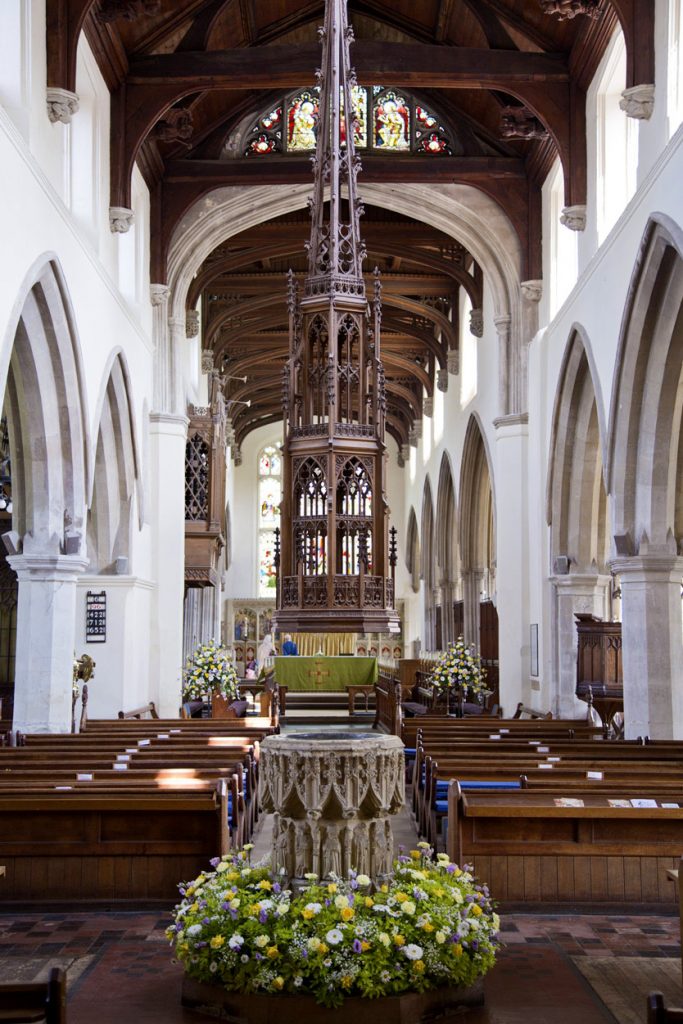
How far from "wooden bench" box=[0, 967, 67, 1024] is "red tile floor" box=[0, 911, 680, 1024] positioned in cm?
127

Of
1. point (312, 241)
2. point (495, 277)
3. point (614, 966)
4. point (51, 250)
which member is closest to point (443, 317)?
point (495, 277)

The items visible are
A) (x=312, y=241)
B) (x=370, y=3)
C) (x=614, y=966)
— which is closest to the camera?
(x=614, y=966)

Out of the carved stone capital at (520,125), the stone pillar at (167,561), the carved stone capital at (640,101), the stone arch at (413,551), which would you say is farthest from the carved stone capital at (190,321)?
the stone arch at (413,551)

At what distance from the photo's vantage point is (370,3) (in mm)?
15203

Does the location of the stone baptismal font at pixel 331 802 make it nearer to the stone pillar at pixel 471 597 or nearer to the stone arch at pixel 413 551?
the stone pillar at pixel 471 597

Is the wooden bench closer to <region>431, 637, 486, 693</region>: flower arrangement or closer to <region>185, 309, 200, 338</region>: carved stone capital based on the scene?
<region>431, 637, 486, 693</region>: flower arrangement

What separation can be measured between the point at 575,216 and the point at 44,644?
7419 mm

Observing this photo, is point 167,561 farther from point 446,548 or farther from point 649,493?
point 446,548

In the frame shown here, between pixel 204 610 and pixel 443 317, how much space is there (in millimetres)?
7776

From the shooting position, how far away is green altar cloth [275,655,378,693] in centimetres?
2039

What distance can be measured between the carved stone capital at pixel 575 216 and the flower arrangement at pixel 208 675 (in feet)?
24.3

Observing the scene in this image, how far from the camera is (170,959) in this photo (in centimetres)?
530

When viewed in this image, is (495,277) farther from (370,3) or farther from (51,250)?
(51,250)

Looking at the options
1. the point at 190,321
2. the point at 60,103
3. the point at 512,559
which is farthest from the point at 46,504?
the point at 190,321
